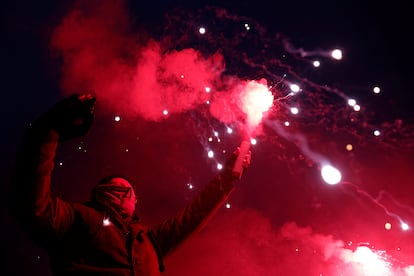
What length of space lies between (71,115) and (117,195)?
38.3 inches

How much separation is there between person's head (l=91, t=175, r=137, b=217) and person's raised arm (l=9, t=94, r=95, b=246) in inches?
27.3

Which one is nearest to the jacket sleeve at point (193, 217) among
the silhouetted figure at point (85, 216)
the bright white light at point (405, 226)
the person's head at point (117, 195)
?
the silhouetted figure at point (85, 216)

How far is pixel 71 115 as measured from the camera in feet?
7.30

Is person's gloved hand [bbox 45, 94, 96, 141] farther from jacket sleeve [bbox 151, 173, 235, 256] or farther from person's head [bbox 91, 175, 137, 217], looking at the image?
jacket sleeve [bbox 151, 173, 235, 256]

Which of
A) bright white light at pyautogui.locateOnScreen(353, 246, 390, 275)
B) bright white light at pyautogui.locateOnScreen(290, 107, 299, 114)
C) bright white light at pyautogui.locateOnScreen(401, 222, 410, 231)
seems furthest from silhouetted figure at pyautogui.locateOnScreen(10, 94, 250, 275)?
bright white light at pyautogui.locateOnScreen(401, 222, 410, 231)

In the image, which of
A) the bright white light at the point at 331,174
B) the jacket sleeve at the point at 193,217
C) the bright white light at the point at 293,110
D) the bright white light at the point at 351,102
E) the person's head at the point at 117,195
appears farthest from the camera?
the bright white light at the point at 351,102

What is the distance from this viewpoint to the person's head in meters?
2.98

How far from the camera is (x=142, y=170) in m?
10.5

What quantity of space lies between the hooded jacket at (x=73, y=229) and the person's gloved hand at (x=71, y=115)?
5cm

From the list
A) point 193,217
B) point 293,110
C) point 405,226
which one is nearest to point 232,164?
point 193,217

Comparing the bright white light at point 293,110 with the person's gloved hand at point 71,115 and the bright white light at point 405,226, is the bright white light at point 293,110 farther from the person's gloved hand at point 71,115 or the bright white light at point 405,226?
the person's gloved hand at point 71,115

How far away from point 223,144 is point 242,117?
2.90 meters

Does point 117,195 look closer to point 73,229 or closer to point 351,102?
point 73,229

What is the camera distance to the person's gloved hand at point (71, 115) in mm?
2215
